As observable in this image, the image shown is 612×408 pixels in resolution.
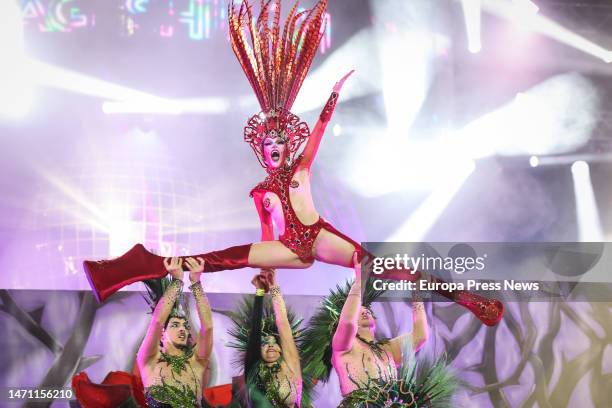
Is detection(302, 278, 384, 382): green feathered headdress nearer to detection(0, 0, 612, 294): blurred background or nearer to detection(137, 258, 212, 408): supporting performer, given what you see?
detection(0, 0, 612, 294): blurred background

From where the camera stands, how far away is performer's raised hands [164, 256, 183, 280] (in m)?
4.39

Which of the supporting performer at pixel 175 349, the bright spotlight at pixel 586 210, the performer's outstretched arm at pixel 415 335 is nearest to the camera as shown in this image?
the supporting performer at pixel 175 349

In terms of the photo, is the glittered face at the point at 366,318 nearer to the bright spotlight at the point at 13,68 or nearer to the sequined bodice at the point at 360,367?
the sequined bodice at the point at 360,367

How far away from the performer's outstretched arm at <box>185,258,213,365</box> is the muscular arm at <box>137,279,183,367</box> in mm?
77

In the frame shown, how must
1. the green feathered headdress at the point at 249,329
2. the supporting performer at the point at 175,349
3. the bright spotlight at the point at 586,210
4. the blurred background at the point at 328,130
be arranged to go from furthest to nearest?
the bright spotlight at the point at 586,210 < the blurred background at the point at 328,130 < the green feathered headdress at the point at 249,329 < the supporting performer at the point at 175,349

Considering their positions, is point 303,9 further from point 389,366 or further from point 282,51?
point 389,366

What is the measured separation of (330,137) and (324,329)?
103 cm

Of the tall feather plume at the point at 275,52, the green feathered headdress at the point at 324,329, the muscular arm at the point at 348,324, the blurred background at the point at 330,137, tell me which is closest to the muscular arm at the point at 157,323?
A: the blurred background at the point at 330,137

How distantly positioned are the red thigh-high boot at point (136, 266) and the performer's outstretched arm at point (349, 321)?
0.56m

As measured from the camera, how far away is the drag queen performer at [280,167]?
4.38m

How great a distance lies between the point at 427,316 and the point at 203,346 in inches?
46.3

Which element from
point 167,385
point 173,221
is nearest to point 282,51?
point 173,221

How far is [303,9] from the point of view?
4715mm

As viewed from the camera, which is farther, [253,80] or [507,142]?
[507,142]
